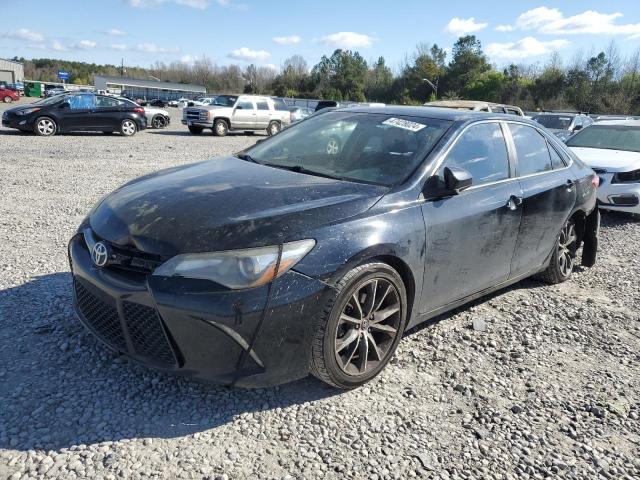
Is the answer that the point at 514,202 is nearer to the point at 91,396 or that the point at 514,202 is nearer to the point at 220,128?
the point at 91,396

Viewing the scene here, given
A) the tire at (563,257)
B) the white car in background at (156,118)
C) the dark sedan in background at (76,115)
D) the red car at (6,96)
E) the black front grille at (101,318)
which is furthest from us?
the red car at (6,96)

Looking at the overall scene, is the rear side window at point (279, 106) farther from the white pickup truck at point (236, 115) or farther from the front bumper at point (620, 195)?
the front bumper at point (620, 195)

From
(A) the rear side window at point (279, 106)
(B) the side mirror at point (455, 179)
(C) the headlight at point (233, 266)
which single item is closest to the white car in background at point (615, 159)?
(B) the side mirror at point (455, 179)

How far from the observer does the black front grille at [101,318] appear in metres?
2.81

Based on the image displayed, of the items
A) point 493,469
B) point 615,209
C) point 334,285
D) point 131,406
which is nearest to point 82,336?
point 131,406

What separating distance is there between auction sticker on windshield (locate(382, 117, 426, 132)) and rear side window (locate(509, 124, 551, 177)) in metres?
0.97

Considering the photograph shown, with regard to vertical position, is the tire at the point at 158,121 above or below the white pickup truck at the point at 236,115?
below

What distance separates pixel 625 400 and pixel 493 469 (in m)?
1.25

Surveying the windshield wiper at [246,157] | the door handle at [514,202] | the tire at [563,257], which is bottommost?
the tire at [563,257]

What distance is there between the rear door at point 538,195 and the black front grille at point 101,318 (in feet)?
9.67

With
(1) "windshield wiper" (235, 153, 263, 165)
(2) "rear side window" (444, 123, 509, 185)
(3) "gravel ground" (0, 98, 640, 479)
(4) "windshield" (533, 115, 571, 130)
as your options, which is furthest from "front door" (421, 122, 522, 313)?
(4) "windshield" (533, 115, 571, 130)

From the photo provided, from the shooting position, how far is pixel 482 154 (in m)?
3.96

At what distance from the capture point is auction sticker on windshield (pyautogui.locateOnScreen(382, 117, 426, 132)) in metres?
3.88

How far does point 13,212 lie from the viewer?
6.89m
